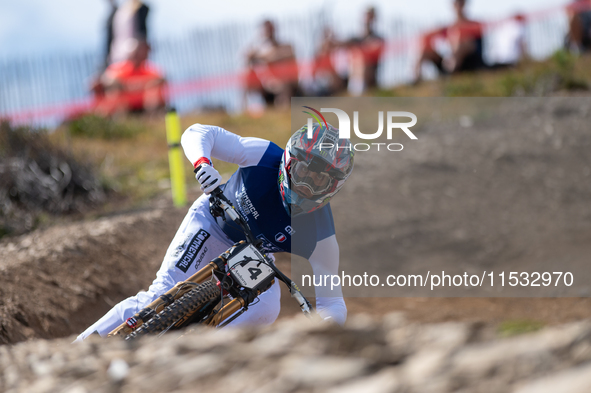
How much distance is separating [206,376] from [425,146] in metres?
11.4

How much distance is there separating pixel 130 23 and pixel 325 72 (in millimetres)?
4686

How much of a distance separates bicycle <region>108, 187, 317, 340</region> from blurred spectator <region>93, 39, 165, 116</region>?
10.5 metres

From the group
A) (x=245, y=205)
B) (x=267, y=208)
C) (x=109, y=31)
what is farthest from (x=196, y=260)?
(x=109, y=31)

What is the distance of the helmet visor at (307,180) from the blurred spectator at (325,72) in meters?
9.92

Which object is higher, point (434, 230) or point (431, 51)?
point (431, 51)

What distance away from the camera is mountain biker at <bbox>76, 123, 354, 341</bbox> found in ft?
14.2

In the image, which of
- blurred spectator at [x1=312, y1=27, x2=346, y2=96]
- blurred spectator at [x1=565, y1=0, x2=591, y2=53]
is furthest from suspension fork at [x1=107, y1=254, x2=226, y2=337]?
blurred spectator at [x1=565, y1=0, x2=591, y2=53]

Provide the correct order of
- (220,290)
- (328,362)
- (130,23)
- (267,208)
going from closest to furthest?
1. (328,362)
2. (220,290)
3. (267,208)
4. (130,23)

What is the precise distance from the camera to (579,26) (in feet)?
49.1

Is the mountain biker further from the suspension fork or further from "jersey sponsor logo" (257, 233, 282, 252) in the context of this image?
the suspension fork

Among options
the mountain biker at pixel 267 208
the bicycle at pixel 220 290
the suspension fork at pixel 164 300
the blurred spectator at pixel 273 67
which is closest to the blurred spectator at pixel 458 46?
the blurred spectator at pixel 273 67

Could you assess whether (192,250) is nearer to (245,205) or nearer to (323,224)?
(245,205)

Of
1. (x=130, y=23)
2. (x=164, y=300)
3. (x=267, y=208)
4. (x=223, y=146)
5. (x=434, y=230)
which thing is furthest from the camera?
(x=130, y=23)

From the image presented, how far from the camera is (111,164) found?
453 inches
